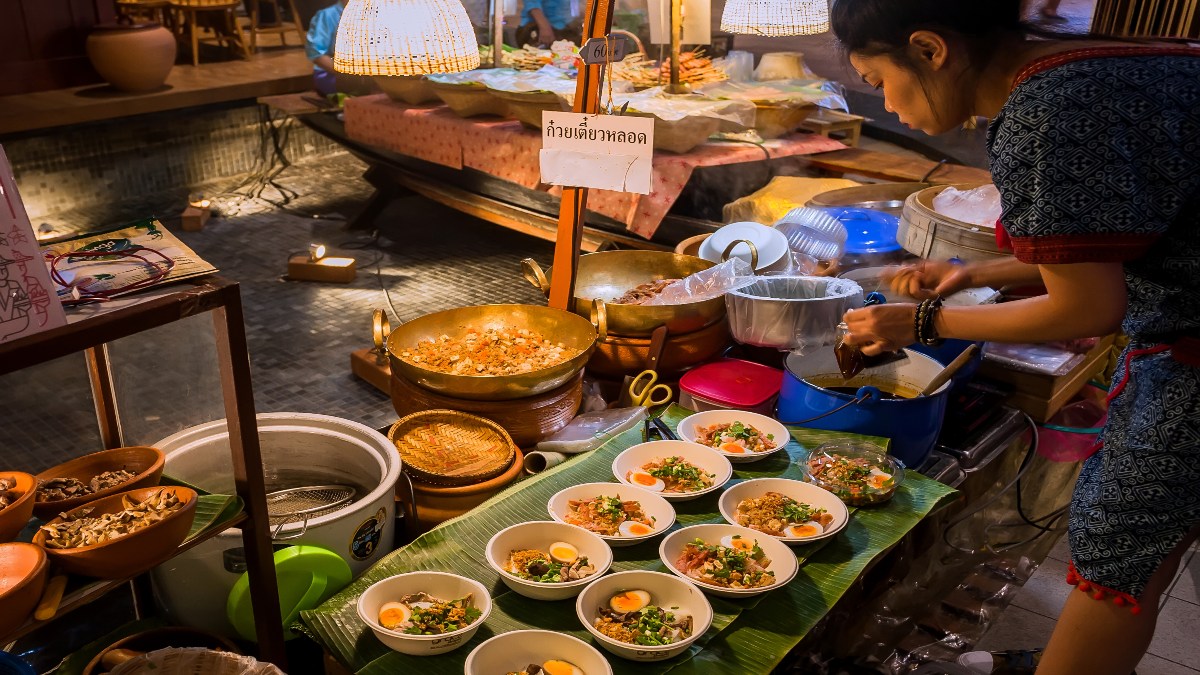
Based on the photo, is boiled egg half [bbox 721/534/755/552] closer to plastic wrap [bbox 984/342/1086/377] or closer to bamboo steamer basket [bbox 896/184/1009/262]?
bamboo steamer basket [bbox 896/184/1009/262]

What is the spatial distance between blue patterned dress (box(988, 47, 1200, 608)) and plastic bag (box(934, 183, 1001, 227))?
1.35 meters

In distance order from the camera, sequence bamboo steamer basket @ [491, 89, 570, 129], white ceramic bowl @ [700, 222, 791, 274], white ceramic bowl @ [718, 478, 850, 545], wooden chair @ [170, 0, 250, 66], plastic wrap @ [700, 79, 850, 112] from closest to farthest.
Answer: white ceramic bowl @ [718, 478, 850, 545] → white ceramic bowl @ [700, 222, 791, 274] → bamboo steamer basket @ [491, 89, 570, 129] → plastic wrap @ [700, 79, 850, 112] → wooden chair @ [170, 0, 250, 66]

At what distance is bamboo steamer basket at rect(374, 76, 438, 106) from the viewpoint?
602 centimetres

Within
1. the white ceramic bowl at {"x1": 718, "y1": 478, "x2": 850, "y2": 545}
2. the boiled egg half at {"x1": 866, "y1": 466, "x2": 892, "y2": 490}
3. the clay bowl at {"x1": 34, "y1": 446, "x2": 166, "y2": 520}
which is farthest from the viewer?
the boiled egg half at {"x1": 866, "y1": 466, "x2": 892, "y2": 490}

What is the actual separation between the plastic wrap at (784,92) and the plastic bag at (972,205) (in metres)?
2.10

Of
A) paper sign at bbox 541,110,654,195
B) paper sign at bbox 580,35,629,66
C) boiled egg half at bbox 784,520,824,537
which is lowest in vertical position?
boiled egg half at bbox 784,520,824,537

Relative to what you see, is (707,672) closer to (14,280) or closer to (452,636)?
(452,636)

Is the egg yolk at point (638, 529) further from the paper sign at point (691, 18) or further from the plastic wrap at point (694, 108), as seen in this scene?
the paper sign at point (691, 18)

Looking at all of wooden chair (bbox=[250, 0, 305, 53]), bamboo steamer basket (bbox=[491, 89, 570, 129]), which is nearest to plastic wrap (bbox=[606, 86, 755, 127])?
bamboo steamer basket (bbox=[491, 89, 570, 129])

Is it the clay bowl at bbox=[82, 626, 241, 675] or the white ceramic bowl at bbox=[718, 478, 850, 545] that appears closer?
the clay bowl at bbox=[82, 626, 241, 675]

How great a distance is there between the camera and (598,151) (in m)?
2.59

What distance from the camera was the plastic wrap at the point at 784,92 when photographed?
16.6 ft

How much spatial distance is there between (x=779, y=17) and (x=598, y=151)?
2662 millimetres

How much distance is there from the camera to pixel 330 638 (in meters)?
1.74
